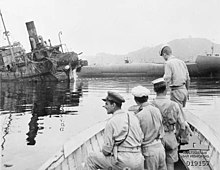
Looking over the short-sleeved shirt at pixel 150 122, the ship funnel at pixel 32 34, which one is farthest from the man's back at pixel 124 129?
the ship funnel at pixel 32 34

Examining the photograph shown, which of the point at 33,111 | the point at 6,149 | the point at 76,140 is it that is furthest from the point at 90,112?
the point at 76,140

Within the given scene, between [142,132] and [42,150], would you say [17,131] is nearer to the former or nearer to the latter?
[42,150]

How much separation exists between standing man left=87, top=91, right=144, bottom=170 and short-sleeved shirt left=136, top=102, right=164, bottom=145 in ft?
1.27

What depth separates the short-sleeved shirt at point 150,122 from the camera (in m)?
4.30

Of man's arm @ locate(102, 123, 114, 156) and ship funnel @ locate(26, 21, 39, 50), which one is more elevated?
ship funnel @ locate(26, 21, 39, 50)

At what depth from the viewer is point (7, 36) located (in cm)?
3878

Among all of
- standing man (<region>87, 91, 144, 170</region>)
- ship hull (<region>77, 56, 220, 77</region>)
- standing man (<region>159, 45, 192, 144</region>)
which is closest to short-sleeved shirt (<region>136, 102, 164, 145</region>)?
standing man (<region>87, 91, 144, 170</region>)

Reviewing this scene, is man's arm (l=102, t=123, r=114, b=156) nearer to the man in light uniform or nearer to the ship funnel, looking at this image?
the man in light uniform

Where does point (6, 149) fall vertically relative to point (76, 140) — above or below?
below

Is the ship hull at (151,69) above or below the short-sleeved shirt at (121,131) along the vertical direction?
below

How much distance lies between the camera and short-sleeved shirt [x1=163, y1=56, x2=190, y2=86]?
5.98m

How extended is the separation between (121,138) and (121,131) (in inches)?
3.5

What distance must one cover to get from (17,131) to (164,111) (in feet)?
27.0

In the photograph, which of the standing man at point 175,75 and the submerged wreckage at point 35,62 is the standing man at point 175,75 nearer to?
the standing man at point 175,75
